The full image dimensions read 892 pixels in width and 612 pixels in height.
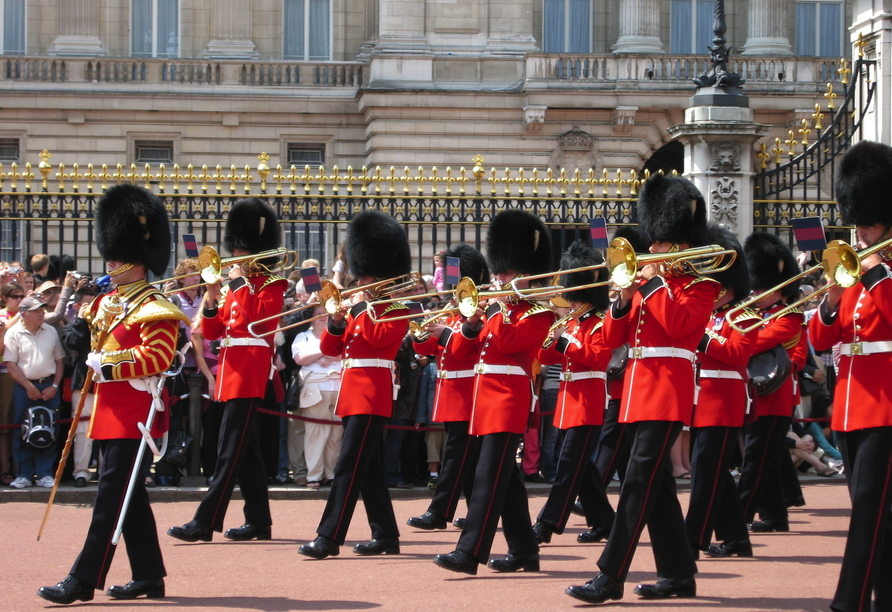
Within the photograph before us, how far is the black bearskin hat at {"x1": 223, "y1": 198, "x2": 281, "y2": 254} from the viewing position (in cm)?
695

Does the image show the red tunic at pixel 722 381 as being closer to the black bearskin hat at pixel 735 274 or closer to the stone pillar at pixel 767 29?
the black bearskin hat at pixel 735 274

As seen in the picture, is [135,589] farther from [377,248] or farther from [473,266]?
[473,266]

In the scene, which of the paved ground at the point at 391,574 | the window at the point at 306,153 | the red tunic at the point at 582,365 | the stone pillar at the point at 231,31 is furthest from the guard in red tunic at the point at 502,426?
the stone pillar at the point at 231,31

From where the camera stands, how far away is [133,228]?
550cm

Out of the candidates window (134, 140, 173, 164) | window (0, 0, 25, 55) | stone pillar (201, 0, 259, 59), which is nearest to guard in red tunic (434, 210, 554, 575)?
window (134, 140, 173, 164)

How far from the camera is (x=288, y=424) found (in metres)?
8.45

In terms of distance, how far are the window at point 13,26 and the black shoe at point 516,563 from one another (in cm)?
1730

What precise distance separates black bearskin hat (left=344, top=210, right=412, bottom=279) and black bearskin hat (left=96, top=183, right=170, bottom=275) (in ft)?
3.85

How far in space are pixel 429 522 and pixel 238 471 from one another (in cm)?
102

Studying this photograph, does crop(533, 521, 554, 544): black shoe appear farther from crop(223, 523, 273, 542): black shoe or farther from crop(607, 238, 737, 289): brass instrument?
crop(607, 238, 737, 289): brass instrument

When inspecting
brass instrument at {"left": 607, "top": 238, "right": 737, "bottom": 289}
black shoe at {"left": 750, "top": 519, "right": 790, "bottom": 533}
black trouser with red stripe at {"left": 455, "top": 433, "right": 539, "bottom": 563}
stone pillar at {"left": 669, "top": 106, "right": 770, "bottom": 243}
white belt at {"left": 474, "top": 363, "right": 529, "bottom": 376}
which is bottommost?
black shoe at {"left": 750, "top": 519, "right": 790, "bottom": 533}

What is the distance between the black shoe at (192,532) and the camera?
20.9ft

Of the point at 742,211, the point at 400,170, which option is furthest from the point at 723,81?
the point at 400,170

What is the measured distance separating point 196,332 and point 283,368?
707mm
